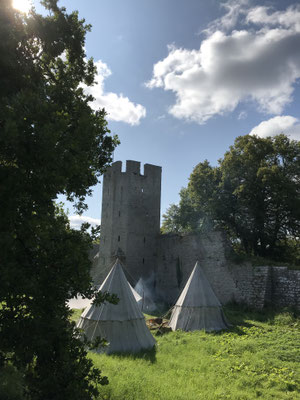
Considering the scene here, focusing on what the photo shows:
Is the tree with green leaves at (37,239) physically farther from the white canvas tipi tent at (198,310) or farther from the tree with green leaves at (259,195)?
the tree with green leaves at (259,195)

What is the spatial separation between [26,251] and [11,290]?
0.58 metres

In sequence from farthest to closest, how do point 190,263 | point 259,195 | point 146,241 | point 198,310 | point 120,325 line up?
point 146,241, point 190,263, point 259,195, point 198,310, point 120,325

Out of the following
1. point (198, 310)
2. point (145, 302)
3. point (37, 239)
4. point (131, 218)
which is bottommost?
point (145, 302)

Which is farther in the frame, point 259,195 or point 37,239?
point 259,195

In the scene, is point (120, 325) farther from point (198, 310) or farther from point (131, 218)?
point (131, 218)

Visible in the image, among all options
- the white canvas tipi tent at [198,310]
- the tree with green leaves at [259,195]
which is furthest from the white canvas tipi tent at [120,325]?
the tree with green leaves at [259,195]

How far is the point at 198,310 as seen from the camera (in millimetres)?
12883

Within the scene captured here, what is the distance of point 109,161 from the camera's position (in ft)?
21.5

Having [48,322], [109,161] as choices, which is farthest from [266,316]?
[48,322]

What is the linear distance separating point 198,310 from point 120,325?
14.3 feet

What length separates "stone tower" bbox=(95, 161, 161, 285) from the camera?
76.6ft

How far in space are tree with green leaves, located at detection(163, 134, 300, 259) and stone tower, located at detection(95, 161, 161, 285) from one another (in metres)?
4.79

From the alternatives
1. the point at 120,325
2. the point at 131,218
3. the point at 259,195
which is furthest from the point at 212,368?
the point at 131,218

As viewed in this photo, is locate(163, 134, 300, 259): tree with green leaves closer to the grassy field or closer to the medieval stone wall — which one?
the medieval stone wall
